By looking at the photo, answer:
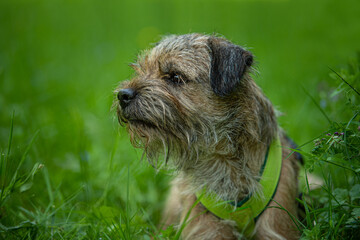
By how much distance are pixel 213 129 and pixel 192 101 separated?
26 cm

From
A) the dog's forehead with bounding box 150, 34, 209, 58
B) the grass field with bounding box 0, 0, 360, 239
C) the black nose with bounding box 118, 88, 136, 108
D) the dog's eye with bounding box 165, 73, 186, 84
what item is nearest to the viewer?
the grass field with bounding box 0, 0, 360, 239

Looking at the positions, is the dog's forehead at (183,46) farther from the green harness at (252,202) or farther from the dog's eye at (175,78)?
the green harness at (252,202)

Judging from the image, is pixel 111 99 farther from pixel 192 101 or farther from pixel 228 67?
pixel 228 67

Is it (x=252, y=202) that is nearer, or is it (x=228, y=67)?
(x=228, y=67)

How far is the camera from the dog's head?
8.26ft

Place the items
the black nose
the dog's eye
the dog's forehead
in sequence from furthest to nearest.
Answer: the dog's forehead
the dog's eye
the black nose

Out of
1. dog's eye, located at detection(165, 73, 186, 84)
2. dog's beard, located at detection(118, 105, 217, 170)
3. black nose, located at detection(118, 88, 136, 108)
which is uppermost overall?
dog's eye, located at detection(165, 73, 186, 84)

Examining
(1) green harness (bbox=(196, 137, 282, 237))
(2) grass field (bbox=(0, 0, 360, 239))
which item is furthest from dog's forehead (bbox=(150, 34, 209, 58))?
(1) green harness (bbox=(196, 137, 282, 237))

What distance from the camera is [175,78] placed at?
2.67 meters

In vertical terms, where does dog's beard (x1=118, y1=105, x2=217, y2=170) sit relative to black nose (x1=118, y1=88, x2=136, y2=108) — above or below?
below

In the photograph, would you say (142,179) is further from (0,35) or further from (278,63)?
(0,35)

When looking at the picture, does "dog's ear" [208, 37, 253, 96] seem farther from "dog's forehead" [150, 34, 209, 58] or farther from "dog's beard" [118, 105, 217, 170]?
"dog's beard" [118, 105, 217, 170]

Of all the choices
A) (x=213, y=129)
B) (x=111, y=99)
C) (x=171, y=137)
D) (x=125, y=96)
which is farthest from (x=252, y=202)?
(x=111, y=99)

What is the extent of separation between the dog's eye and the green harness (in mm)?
826
